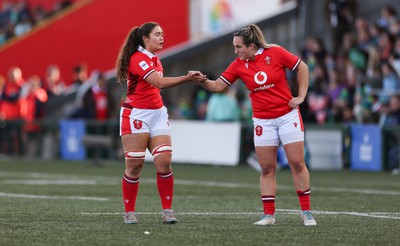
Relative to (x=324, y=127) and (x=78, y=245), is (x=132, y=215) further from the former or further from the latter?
(x=324, y=127)

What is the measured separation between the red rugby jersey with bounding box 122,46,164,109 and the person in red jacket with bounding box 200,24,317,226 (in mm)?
868

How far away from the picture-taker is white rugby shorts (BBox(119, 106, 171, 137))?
35.5ft

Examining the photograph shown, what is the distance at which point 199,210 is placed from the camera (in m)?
12.4

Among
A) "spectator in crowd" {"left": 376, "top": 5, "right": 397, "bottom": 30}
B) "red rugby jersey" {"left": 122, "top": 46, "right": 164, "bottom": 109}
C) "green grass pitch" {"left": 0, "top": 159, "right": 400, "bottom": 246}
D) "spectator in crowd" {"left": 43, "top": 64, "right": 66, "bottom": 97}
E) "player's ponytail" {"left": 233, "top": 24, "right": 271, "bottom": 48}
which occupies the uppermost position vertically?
"spectator in crowd" {"left": 376, "top": 5, "right": 397, "bottom": 30}

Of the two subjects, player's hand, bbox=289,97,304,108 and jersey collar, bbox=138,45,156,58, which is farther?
jersey collar, bbox=138,45,156,58

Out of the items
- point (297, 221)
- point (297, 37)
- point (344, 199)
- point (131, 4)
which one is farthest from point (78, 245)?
point (131, 4)

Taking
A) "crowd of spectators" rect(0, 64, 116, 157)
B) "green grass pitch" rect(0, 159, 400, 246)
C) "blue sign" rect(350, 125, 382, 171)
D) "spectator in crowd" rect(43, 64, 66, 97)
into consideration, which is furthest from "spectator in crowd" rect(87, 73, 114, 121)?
"blue sign" rect(350, 125, 382, 171)

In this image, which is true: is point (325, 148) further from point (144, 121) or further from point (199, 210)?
point (144, 121)

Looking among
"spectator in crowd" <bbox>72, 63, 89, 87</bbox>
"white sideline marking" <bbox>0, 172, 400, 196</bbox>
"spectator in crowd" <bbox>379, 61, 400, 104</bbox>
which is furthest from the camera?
Result: "spectator in crowd" <bbox>72, 63, 89, 87</bbox>

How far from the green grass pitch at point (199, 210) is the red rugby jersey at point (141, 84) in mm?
1197

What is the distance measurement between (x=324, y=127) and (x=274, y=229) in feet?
39.1

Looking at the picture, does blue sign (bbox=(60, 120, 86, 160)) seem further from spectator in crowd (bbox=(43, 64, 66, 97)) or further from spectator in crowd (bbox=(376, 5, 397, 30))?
spectator in crowd (bbox=(376, 5, 397, 30))

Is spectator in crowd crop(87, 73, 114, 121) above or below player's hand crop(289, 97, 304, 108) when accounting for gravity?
above

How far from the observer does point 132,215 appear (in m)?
10.8
